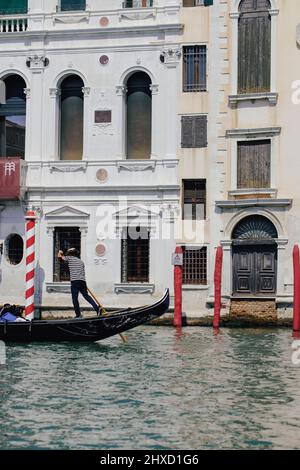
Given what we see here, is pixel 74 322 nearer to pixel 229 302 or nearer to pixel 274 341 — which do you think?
pixel 274 341

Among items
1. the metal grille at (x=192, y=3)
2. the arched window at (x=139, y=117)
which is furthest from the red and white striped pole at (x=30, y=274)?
the metal grille at (x=192, y=3)

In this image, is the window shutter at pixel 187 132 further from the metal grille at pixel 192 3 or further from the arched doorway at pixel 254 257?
the metal grille at pixel 192 3

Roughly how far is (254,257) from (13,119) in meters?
6.87

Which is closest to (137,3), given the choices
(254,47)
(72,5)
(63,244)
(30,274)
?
(72,5)

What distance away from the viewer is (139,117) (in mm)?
24078

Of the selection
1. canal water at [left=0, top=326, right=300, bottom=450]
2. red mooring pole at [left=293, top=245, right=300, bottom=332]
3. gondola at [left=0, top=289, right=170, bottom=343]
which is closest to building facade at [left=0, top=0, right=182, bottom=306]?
red mooring pole at [left=293, top=245, right=300, bottom=332]

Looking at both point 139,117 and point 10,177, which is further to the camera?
point 139,117

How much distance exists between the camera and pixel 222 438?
10.3 metres

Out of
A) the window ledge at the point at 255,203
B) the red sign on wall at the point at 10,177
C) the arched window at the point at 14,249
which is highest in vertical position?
the red sign on wall at the point at 10,177

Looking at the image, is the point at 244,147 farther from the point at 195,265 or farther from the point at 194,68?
the point at 195,265

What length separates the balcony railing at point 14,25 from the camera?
24.5 m

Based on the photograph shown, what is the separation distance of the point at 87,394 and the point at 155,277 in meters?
10.8

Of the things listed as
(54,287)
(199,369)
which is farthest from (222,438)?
(54,287)

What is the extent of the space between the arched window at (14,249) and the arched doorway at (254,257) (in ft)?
17.1
